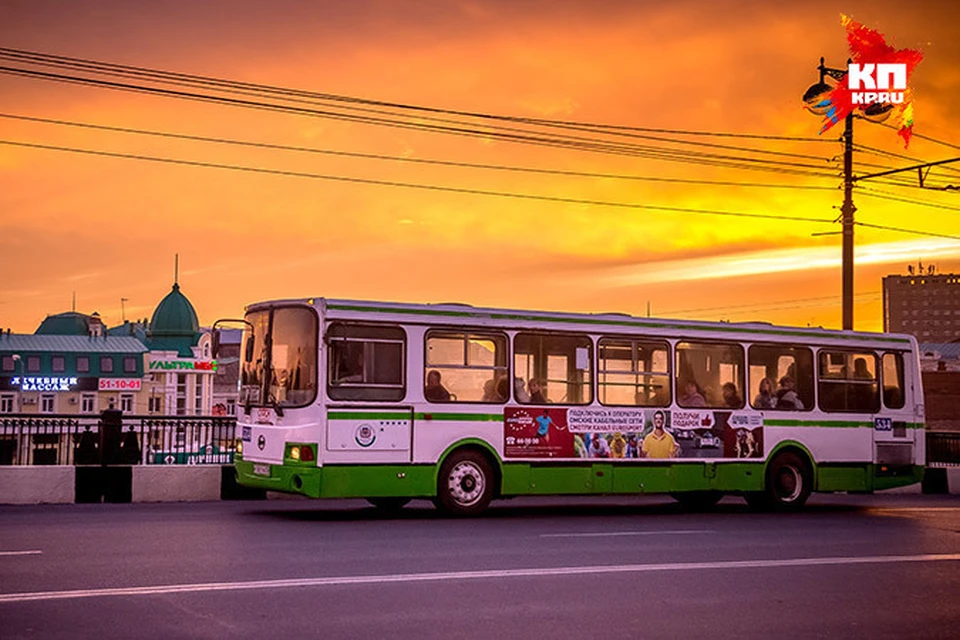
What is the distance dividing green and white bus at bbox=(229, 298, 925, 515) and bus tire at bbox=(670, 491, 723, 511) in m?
0.06

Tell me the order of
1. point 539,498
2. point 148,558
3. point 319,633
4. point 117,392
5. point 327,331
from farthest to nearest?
point 117,392, point 539,498, point 327,331, point 148,558, point 319,633

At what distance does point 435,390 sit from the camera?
1733cm

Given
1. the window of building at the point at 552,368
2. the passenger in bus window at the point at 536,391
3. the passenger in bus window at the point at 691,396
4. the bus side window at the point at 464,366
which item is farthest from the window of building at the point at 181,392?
the bus side window at the point at 464,366

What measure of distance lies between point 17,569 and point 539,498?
13546 millimetres

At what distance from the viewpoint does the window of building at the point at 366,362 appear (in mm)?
16625

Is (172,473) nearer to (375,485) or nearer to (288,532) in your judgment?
(375,485)

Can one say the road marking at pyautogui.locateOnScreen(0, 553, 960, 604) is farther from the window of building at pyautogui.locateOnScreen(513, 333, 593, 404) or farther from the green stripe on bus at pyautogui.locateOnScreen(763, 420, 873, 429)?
the green stripe on bus at pyautogui.locateOnScreen(763, 420, 873, 429)

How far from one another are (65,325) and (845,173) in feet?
410

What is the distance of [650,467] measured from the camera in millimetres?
19375

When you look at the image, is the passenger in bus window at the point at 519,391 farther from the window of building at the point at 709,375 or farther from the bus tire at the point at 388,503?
the window of building at the point at 709,375

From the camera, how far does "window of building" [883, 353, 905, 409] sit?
73.2 ft

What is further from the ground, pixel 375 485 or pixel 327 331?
pixel 327 331

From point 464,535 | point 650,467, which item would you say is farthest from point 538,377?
point 464,535

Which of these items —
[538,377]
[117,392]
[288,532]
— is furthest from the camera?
[117,392]
